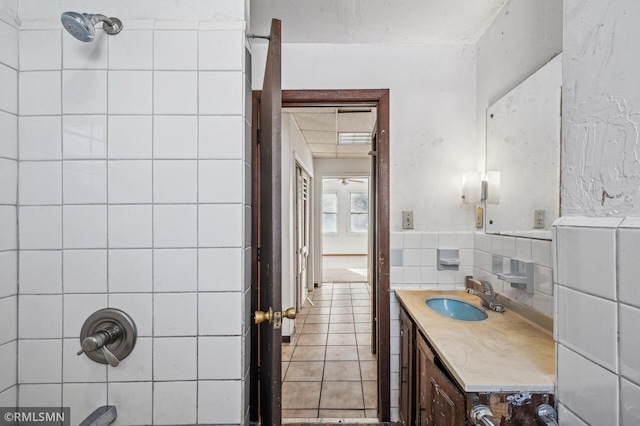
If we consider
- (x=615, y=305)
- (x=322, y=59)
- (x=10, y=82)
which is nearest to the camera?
(x=615, y=305)

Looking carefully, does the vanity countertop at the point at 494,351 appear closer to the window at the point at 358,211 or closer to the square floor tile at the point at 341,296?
the square floor tile at the point at 341,296

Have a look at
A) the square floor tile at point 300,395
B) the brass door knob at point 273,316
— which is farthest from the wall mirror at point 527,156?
the square floor tile at point 300,395

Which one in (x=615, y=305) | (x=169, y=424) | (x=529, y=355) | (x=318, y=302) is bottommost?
(x=318, y=302)

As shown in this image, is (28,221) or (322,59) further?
(322,59)

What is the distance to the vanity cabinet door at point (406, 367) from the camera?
1501 millimetres

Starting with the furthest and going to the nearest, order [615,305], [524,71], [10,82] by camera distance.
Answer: [524,71]
[10,82]
[615,305]

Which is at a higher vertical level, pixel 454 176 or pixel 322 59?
pixel 322 59

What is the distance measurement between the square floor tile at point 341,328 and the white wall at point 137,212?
96.7 inches

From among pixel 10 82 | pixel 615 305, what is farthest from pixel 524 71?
pixel 10 82

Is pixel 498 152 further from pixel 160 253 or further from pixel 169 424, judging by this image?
pixel 169 424

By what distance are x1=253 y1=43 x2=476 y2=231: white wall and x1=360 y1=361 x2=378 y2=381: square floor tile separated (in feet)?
4.41

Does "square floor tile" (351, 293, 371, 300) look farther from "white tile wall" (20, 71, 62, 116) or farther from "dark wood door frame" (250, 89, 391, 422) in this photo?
"white tile wall" (20, 71, 62, 116)

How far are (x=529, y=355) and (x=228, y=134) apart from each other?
1330mm

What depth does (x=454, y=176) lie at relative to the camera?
1.91m
